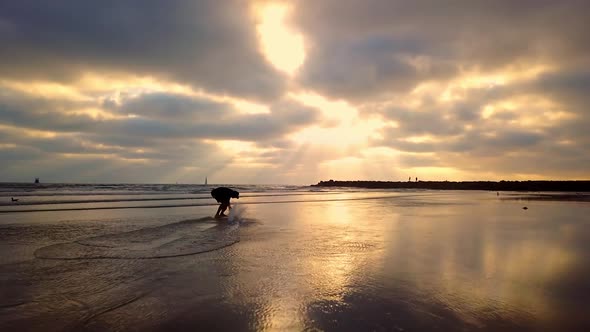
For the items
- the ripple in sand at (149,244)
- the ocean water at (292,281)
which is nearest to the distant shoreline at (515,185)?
the ocean water at (292,281)

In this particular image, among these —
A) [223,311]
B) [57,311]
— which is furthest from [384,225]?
[57,311]

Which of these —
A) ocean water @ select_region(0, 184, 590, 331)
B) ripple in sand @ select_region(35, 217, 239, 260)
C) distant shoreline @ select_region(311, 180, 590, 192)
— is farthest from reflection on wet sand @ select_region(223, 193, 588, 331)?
distant shoreline @ select_region(311, 180, 590, 192)

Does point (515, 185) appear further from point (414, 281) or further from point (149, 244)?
point (149, 244)

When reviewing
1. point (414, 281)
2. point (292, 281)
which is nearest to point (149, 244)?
point (292, 281)

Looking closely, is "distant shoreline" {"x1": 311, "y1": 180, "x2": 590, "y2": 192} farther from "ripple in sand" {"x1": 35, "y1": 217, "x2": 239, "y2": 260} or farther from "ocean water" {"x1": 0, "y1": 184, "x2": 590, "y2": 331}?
"ripple in sand" {"x1": 35, "y1": 217, "x2": 239, "y2": 260}

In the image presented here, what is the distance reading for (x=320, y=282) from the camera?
20.0ft

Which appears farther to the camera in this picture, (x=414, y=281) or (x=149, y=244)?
(x=149, y=244)

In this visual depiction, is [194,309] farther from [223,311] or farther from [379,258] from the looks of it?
[379,258]

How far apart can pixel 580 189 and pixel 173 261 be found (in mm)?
87258

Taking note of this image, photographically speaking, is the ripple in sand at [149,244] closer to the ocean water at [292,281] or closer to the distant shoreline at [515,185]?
the ocean water at [292,281]

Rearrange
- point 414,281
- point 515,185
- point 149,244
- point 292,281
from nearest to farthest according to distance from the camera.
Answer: point 292,281
point 414,281
point 149,244
point 515,185

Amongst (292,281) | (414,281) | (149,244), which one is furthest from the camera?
(149,244)

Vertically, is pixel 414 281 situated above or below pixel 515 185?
below

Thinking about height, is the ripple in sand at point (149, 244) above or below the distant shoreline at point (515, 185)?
below
